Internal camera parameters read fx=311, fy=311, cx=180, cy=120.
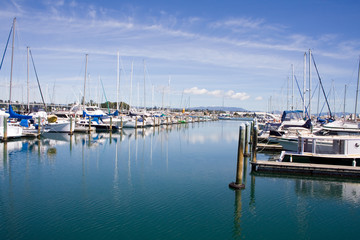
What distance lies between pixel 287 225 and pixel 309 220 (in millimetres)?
1408

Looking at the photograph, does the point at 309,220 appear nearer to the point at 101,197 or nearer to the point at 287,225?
the point at 287,225

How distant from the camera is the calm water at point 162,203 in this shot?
12.5m

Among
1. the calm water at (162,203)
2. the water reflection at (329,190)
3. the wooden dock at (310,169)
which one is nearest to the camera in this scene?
the calm water at (162,203)

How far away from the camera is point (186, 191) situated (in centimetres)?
1792

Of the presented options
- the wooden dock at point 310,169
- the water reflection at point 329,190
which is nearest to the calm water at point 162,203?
the water reflection at point 329,190

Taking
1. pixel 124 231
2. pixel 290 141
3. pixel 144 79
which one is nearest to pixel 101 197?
pixel 124 231

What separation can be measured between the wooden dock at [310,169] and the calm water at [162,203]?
60 centimetres

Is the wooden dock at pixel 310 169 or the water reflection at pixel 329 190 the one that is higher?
the wooden dock at pixel 310 169

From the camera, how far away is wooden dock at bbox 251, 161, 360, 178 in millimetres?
20375

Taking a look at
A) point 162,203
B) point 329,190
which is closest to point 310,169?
point 329,190

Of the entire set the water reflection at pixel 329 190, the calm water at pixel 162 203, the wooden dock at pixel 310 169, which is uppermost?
the wooden dock at pixel 310 169

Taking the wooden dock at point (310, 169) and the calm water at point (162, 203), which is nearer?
the calm water at point (162, 203)

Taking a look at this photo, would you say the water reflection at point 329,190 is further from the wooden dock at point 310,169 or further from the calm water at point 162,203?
the wooden dock at point 310,169

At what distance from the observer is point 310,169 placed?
21.0 m
